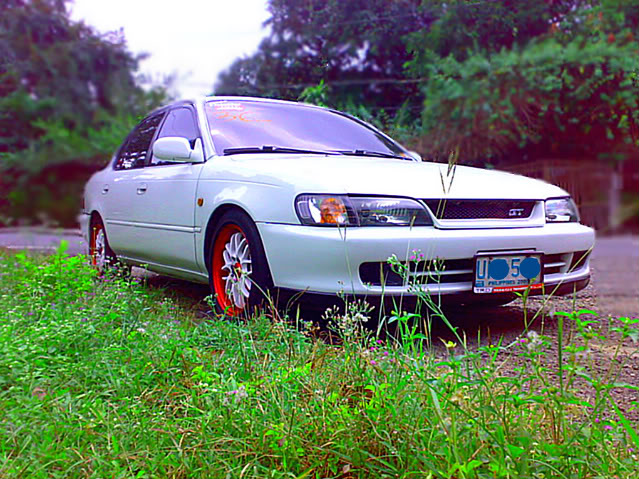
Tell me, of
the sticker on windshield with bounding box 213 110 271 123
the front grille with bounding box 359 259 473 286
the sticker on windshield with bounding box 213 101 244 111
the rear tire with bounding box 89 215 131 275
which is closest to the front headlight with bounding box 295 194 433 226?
the front grille with bounding box 359 259 473 286

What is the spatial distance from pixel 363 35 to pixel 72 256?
2.08m

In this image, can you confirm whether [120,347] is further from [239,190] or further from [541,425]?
[541,425]

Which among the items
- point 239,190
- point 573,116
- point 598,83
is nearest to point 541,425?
point 573,116

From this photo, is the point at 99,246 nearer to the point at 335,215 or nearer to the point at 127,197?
the point at 127,197

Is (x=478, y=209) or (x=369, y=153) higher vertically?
(x=369, y=153)

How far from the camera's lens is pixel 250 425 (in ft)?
5.95

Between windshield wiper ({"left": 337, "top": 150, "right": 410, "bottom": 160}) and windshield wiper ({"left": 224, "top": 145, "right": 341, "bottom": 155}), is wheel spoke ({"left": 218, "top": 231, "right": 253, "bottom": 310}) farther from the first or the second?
windshield wiper ({"left": 337, "top": 150, "right": 410, "bottom": 160})

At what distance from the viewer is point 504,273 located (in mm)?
2934

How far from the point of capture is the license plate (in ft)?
9.53

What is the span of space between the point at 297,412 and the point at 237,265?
4.89 feet

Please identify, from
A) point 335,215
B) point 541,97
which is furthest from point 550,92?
point 335,215

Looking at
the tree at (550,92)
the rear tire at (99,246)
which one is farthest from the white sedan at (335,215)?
the rear tire at (99,246)

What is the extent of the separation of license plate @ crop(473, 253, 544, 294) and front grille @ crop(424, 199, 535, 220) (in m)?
0.21

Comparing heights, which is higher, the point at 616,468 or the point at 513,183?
the point at 513,183
